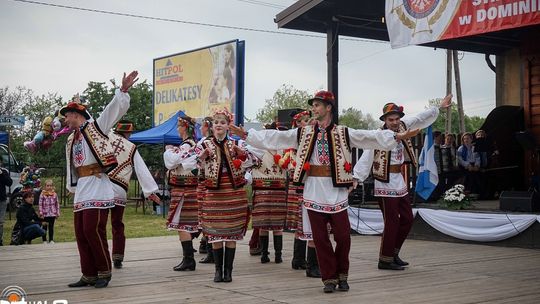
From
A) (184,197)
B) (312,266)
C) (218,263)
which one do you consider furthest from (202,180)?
(312,266)

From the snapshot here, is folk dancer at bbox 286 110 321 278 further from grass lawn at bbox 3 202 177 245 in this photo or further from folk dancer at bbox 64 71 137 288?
grass lawn at bbox 3 202 177 245

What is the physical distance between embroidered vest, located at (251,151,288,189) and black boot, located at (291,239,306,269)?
851mm

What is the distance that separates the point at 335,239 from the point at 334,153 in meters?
0.75

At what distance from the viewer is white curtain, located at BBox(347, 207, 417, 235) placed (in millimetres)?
11012

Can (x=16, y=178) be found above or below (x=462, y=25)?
below

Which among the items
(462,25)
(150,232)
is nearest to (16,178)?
(150,232)

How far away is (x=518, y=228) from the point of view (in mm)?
9070

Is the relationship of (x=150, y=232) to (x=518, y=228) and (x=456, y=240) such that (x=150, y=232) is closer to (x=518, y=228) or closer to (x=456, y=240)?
(x=456, y=240)

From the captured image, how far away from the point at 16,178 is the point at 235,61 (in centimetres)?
705

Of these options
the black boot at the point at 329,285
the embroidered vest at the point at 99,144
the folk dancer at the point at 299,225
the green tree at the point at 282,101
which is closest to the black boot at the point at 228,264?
the folk dancer at the point at 299,225

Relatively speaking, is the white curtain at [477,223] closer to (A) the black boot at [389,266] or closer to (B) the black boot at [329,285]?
(A) the black boot at [389,266]

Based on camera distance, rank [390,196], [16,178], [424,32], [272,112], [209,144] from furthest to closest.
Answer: [272,112] → [16,178] → [424,32] → [390,196] → [209,144]

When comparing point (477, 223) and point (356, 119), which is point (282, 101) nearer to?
point (356, 119)

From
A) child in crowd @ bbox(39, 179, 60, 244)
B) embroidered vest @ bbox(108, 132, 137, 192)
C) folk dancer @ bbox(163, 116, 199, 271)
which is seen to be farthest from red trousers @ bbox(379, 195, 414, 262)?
child in crowd @ bbox(39, 179, 60, 244)
